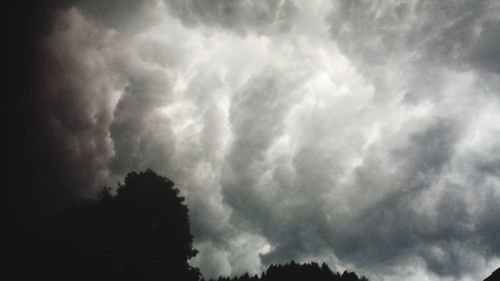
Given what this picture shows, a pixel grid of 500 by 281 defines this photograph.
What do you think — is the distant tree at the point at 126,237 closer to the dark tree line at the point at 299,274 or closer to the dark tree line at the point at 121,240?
the dark tree line at the point at 121,240

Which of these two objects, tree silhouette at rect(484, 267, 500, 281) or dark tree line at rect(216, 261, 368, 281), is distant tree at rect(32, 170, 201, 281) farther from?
tree silhouette at rect(484, 267, 500, 281)

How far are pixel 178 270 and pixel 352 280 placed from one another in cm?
2913

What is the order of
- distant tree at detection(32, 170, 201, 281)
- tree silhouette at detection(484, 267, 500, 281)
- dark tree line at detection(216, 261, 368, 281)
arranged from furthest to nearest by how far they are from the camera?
dark tree line at detection(216, 261, 368, 281) < distant tree at detection(32, 170, 201, 281) < tree silhouette at detection(484, 267, 500, 281)

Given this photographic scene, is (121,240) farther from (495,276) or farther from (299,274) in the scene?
(495,276)

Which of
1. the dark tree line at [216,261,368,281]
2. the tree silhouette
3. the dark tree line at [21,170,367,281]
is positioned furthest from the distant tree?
the tree silhouette

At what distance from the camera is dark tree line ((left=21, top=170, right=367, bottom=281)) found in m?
33.2

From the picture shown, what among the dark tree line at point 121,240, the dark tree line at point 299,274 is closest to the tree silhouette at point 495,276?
the dark tree line at point 299,274

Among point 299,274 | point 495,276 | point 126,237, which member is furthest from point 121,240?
point 495,276

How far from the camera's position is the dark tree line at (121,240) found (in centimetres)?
3319

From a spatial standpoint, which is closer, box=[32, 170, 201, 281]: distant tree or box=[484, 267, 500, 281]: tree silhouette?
box=[484, 267, 500, 281]: tree silhouette

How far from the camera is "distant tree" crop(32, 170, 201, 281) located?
109 ft

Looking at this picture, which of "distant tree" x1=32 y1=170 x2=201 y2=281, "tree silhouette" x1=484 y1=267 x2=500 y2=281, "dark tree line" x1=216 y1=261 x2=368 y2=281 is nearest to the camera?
"tree silhouette" x1=484 y1=267 x2=500 y2=281

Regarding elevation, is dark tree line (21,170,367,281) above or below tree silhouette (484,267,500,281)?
above

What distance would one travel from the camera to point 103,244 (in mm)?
34531
